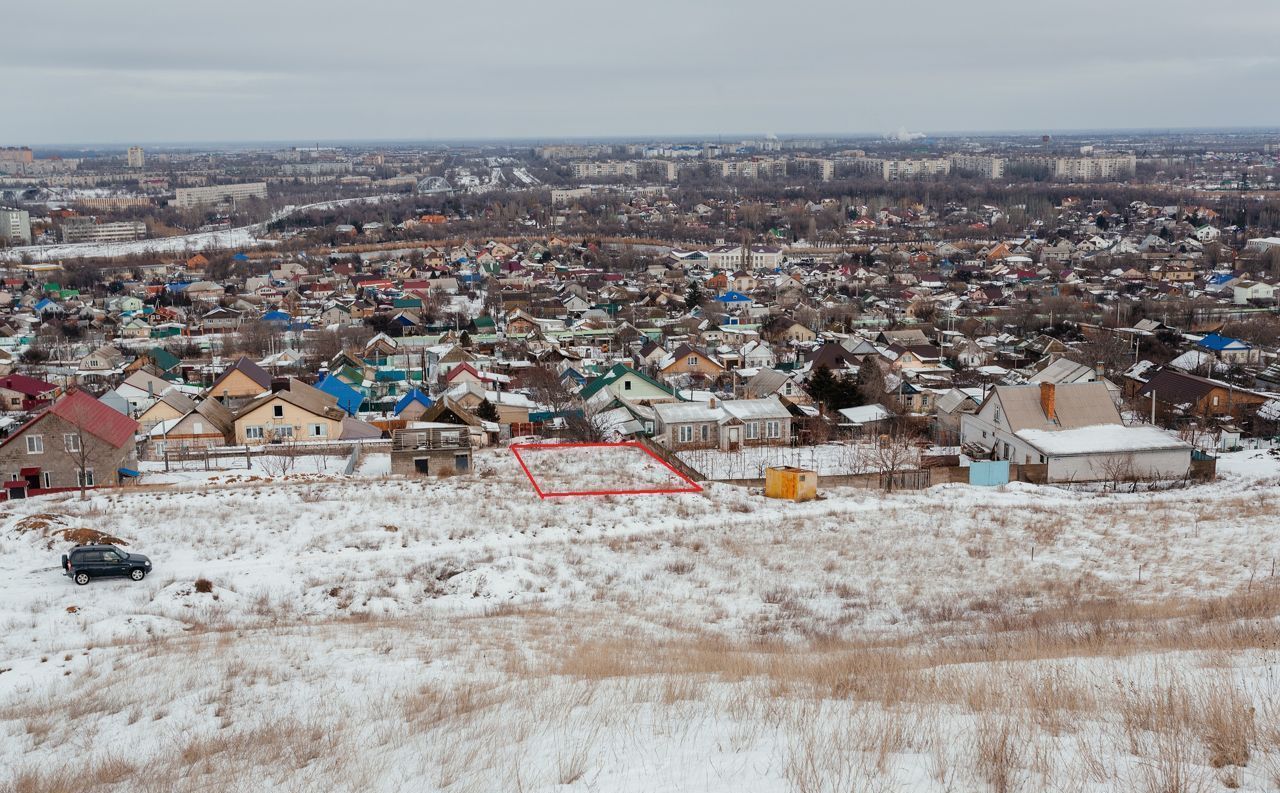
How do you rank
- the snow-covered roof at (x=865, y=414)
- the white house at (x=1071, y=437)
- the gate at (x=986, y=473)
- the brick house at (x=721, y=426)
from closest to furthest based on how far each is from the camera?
the gate at (x=986, y=473) < the white house at (x=1071, y=437) < the brick house at (x=721, y=426) < the snow-covered roof at (x=865, y=414)

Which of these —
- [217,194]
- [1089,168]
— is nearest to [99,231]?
[217,194]

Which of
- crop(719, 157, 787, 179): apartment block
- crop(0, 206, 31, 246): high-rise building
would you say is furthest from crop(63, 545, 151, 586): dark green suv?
crop(719, 157, 787, 179): apartment block

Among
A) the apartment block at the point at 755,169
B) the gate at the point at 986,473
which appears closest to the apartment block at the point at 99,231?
the apartment block at the point at 755,169

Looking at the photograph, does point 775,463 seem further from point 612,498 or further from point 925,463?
point 612,498

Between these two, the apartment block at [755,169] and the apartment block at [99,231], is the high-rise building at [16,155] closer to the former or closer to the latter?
the apartment block at [99,231]

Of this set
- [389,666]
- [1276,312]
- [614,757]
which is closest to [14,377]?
[389,666]

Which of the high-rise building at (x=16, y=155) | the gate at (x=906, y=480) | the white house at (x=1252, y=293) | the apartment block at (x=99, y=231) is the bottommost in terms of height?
the gate at (x=906, y=480)

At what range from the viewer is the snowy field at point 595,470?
48.8 ft

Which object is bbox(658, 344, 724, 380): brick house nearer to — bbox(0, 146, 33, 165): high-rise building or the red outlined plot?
the red outlined plot

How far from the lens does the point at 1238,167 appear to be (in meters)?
137

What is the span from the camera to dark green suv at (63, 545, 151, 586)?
31.0ft

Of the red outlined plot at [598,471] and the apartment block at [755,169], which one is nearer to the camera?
the red outlined plot at [598,471]

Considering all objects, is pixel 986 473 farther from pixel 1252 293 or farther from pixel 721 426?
pixel 1252 293

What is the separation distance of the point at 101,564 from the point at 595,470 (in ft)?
26.8
